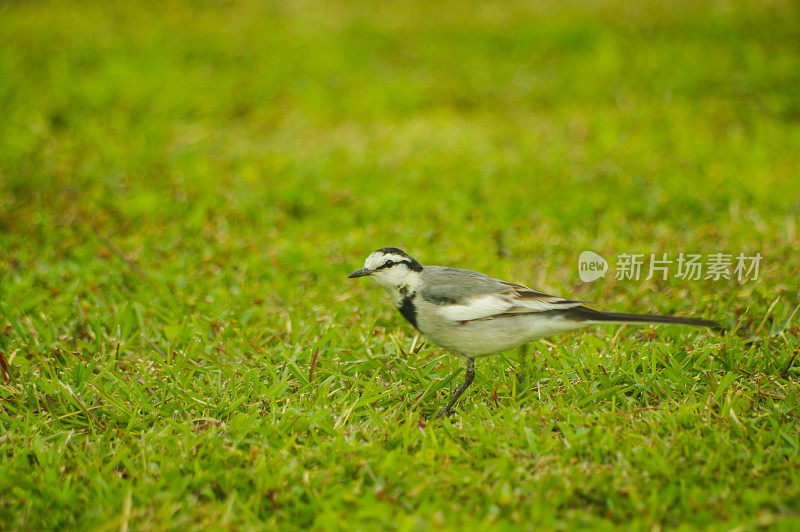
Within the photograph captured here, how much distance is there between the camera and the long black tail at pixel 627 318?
2.77 meters

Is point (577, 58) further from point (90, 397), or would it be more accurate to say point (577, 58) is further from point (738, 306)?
point (90, 397)

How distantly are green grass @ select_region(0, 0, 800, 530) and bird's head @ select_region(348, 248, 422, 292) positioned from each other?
483 mm

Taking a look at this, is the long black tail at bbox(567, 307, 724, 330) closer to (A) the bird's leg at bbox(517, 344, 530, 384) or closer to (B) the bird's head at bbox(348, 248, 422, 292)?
(A) the bird's leg at bbox(517, 344, 530, 384)

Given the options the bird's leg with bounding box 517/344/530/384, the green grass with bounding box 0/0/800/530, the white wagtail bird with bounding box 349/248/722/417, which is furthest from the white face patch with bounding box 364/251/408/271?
the bird's leg with bounding box 517/344/530/384

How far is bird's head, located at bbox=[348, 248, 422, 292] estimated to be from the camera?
321cm

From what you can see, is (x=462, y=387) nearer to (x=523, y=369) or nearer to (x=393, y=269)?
(x=523, y=369)

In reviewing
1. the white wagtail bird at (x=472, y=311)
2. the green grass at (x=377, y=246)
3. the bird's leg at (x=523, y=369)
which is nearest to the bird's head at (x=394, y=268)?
the white wagtail bird at (x=472, y=311)

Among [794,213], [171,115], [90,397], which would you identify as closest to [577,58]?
[794,213]

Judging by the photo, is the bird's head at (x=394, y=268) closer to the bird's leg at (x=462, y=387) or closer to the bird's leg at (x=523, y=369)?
the bird's leg at (x=462, y=387)

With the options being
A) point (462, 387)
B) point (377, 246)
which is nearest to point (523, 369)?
point (462, 387)

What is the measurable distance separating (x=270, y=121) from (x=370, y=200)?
98.8 inches

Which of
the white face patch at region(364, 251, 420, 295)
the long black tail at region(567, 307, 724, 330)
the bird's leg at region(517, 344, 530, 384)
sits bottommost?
the bird's leg at region(517, 344, 530, 384)

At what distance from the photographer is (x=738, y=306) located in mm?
3816

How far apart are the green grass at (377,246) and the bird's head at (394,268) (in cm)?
48
